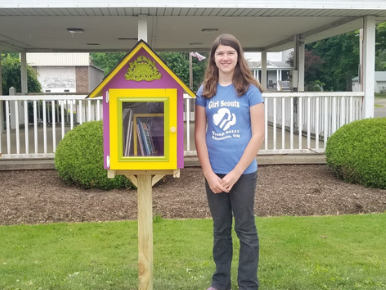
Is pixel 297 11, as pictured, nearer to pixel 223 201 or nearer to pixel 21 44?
pixel 223 201

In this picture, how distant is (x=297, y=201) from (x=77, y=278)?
311 centimetres

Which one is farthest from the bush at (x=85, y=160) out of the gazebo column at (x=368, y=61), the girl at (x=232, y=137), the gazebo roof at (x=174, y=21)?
the gazebo column at (x=368, y=61)

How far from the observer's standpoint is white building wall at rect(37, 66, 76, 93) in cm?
4388

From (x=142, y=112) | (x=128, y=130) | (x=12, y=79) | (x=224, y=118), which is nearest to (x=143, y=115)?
(x=142, y=112)

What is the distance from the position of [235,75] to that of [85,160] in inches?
154

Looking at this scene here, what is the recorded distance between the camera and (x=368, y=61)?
28.1ft

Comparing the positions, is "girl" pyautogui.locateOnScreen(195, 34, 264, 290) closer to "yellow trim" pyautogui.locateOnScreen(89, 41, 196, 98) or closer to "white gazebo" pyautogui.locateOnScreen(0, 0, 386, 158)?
"yellow trim" pyautogui.locateOnScreen(89, 41, 196, 98)

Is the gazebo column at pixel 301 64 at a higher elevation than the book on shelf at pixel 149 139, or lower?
higher

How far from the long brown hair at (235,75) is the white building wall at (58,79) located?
4185 centimetres

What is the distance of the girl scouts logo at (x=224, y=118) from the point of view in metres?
3.27

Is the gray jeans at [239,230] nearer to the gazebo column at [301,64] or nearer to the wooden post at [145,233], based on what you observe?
the wooden post at [145,233]

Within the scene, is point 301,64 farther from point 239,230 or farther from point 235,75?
point 239,230

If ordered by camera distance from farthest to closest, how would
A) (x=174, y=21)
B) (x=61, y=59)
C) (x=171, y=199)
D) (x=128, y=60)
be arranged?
(x=61, y=59), (x=174, y=21), (x=171, y=199), (x=128, y=60)

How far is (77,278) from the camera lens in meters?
3.91
